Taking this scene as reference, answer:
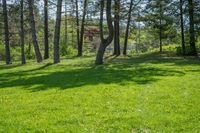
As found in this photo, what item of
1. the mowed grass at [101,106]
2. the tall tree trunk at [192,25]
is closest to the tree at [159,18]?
the tall tree trunk at [192,25]

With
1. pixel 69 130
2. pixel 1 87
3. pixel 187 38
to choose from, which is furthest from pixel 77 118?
pixel 187 38

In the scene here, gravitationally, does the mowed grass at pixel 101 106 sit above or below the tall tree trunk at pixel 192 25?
below

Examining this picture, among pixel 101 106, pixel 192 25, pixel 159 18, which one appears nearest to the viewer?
pixel 101 106

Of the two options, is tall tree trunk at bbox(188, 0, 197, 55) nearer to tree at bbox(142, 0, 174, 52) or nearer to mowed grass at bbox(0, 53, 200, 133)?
tree at bbox(142, 0, 174, 52)

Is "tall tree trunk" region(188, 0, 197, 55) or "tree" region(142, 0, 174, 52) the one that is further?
"tree" region(142, 0, 174, 52)

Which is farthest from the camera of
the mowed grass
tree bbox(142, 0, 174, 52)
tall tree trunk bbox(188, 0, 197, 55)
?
tree bbox(142, 0, 174, 52)

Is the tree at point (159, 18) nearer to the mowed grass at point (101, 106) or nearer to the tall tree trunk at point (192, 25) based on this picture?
the tall tree trunk at point (192, 25)

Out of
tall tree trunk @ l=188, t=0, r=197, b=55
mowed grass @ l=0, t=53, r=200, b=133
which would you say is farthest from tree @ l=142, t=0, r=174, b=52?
mowed grass @ l=0, t=53, r=200, b=133

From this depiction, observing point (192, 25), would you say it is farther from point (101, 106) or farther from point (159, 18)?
point (101, 106)

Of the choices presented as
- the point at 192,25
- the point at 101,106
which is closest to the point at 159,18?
the point at 192,25

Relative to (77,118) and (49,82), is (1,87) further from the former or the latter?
(77,118)

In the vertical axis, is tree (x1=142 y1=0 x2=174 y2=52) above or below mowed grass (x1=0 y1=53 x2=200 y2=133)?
above

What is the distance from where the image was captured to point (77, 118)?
627cm

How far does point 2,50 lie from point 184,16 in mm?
20546
